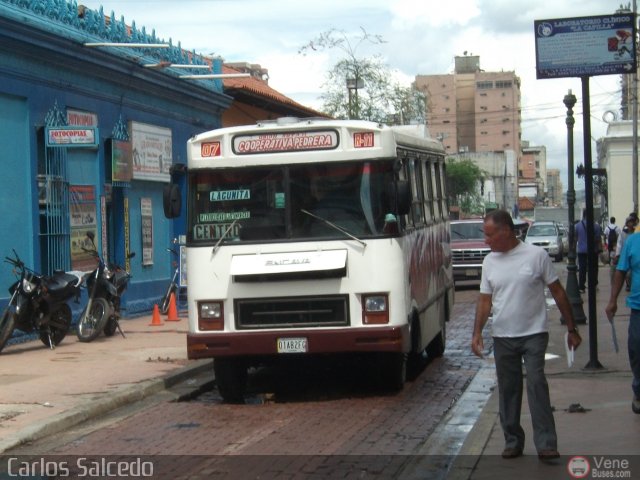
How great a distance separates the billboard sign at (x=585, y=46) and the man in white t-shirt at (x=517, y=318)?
4.84 m

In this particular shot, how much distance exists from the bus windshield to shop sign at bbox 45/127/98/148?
19.1ft

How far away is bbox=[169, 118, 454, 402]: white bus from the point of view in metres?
11.2

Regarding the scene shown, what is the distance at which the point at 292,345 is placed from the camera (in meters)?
11.1

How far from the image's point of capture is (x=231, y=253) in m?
11.4

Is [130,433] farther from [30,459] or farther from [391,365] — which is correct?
Result: [391,365]

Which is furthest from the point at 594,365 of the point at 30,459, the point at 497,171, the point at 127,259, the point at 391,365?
the point at 497,171

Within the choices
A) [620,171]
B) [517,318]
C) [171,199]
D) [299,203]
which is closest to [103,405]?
[171,199]

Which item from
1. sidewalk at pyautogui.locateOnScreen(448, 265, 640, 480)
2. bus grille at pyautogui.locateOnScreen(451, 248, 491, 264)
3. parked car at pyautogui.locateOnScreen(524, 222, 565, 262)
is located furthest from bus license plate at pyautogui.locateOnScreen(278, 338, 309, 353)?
parked car at pyautogui.locateOnScreen(524, 222, 565, 262)

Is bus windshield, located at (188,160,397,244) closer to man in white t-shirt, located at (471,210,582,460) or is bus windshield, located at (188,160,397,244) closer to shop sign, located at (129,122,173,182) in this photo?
man in white t-shirt, located at (471,210,582,460)

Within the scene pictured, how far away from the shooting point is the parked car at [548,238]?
4685cm

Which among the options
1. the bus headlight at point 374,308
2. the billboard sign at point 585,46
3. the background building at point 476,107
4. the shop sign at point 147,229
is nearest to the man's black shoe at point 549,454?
the bus headlight at point 374,308

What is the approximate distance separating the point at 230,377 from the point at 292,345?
98 cm

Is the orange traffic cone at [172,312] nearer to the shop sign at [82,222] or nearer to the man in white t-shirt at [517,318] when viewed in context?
the shop sign at [82,222]

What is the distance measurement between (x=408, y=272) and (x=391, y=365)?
1.06m
